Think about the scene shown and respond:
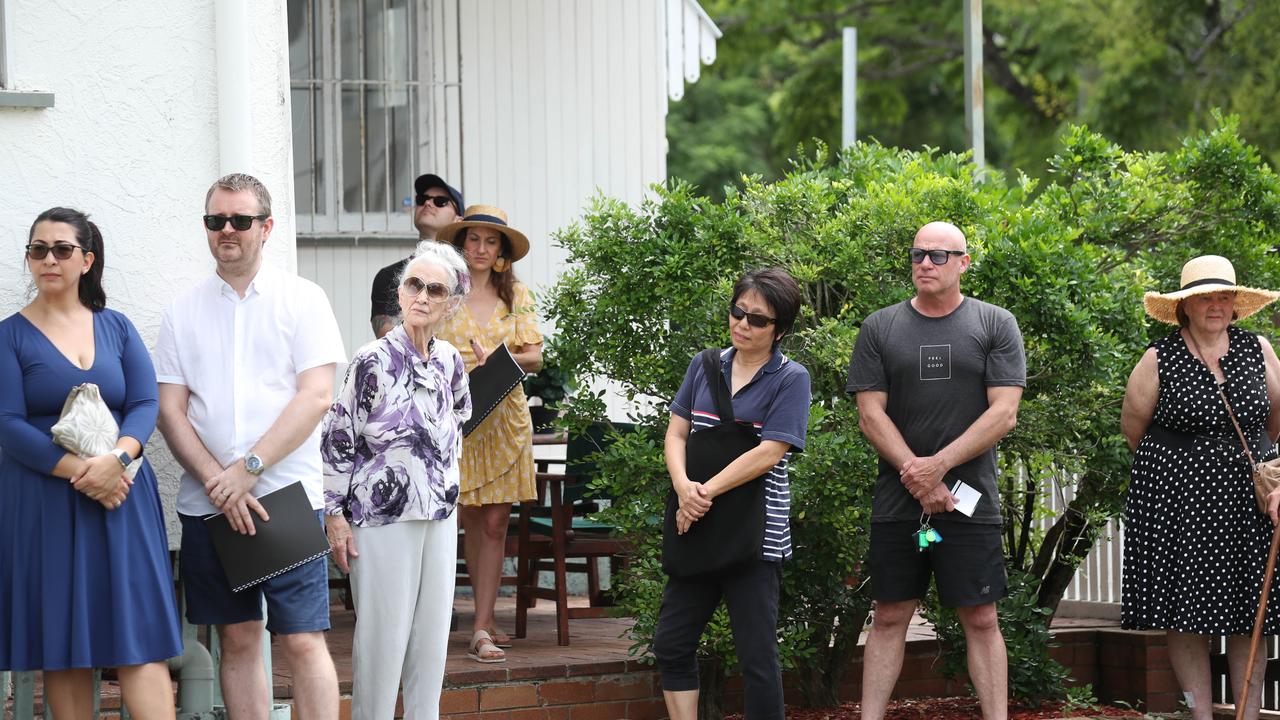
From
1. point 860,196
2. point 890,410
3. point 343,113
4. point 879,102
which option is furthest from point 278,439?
point 879,102

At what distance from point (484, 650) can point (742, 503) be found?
5.63 feet

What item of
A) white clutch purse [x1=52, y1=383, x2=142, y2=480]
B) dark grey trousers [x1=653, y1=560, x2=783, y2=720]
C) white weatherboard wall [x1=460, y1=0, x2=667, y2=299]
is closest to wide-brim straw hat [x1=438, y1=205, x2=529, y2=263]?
dark grey trousers [x1=653, y1=560, x2=783, y2=720]

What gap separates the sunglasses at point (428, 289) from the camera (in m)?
5.36

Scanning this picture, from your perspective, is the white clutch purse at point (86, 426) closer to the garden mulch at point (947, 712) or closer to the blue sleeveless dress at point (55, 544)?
the blue sleeveless dress at point (55, 544)

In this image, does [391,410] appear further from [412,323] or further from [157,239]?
[157,239]

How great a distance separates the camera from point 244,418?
520 centimetres

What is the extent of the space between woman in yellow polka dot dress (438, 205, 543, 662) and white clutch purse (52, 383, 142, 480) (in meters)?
2.14

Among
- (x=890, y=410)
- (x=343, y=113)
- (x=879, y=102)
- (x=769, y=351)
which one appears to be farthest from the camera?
(x=879, y=102)

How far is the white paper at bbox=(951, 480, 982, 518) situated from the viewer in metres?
5.92

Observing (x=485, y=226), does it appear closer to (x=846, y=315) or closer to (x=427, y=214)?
(x=427, y=214)

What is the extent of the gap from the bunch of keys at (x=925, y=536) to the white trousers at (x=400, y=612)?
1770 millimetres

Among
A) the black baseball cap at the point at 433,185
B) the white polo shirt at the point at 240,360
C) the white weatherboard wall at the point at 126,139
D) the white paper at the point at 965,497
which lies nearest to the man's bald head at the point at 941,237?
the white paper at the point at 965,497

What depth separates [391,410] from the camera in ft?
17.4

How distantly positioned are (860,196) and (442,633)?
290cm
